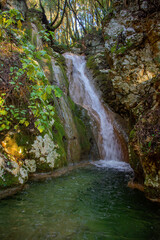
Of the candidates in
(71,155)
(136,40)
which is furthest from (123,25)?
(71,155)

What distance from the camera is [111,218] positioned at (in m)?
2.92

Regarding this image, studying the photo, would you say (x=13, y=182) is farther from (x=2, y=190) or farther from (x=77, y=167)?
(x=77, y=167)

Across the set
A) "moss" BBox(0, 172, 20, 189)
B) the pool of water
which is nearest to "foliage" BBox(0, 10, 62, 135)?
"moss" BBox(0, 172, 20, 189)

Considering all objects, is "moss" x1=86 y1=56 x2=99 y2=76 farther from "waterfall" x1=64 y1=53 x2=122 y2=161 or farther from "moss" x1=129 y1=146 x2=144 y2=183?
"moss" x1=129 y1=146 x2=144 y2=183

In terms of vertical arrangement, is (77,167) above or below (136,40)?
below

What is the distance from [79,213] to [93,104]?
8.00 metres

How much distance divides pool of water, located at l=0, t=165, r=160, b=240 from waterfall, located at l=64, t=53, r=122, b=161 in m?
3.76

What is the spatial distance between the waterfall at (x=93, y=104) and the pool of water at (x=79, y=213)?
A: 376 centimetres

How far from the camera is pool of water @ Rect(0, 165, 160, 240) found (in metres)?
2.46

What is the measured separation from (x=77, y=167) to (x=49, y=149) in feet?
5.46

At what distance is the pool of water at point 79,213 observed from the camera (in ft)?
8.06

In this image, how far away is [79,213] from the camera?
307cm

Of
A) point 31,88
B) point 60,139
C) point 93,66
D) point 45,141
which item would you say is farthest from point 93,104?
point 31,88

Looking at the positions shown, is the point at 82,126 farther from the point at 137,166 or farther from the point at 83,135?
the point at 137,166
